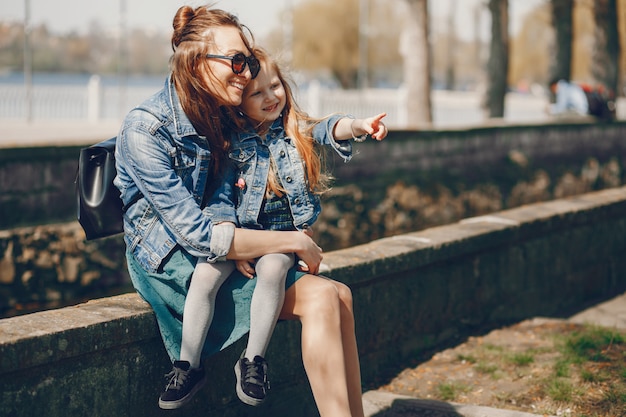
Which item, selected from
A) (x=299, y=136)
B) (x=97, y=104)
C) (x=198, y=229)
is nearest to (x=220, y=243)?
(x=198, y=229)

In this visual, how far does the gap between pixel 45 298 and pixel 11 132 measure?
30.7 feet

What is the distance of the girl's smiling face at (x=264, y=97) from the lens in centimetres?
360

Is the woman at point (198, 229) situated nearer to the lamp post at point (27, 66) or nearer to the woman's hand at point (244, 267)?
the woman's hand at point (244, 267)

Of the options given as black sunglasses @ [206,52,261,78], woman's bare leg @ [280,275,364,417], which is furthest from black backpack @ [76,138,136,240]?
woman's bare leg @ [280,275,364,417]

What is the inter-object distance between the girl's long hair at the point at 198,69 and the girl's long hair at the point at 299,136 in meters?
0.13

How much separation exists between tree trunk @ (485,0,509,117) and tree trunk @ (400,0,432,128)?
337cm

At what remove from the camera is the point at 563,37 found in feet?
76.7

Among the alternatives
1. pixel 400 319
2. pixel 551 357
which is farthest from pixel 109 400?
pixel 551 357

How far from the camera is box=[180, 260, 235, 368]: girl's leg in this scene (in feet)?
10.8

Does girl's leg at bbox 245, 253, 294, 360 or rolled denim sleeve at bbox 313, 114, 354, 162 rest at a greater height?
rolled denim sleeve at bbox 313, 114, 354, 162

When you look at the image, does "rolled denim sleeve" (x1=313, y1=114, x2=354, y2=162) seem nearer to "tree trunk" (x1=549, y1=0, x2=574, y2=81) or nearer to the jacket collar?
the jacket collar

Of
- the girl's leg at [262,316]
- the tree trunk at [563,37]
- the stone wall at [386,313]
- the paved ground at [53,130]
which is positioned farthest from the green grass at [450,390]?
the tree trunk at [563,37]

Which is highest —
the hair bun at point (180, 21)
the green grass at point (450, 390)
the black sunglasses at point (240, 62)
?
the hair bun at point (180, 21)

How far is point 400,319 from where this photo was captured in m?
4.99
